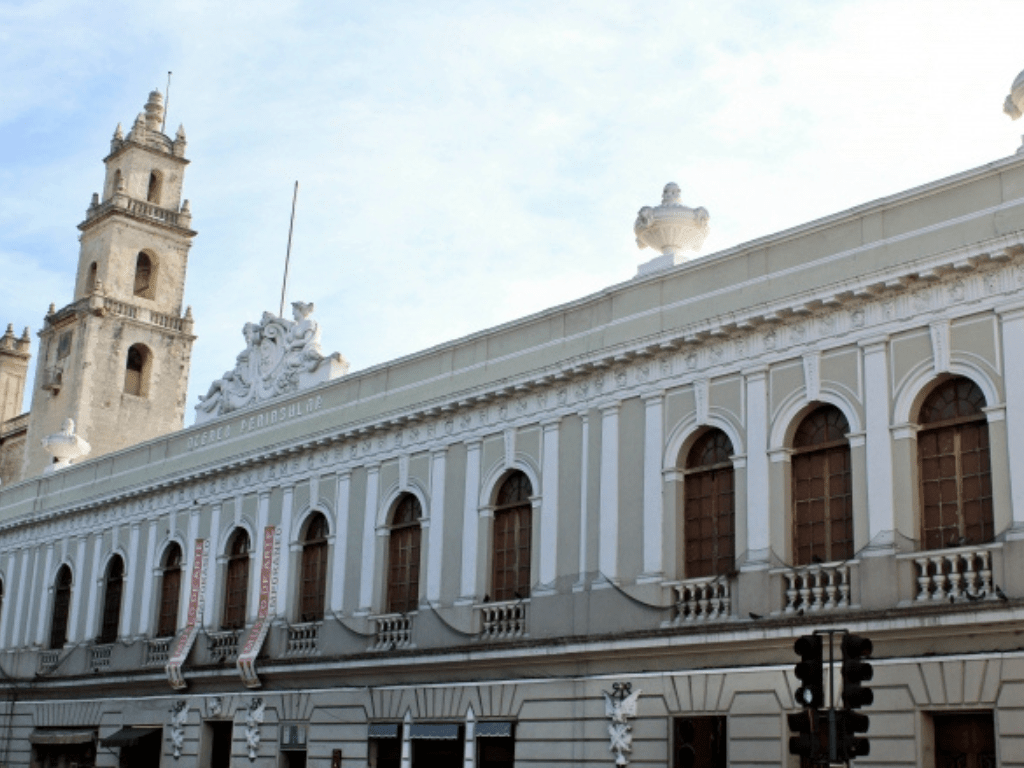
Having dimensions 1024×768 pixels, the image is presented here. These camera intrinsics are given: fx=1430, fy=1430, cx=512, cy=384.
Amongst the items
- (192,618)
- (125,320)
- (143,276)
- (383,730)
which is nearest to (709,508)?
(383,730)

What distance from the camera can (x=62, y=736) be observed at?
31781mm

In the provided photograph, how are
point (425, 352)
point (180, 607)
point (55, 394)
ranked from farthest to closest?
1. point (55, 394)
2. point (180, 607)
3. point (425, 352)

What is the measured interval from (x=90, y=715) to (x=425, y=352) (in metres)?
12.8

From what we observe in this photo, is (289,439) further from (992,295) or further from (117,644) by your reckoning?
(992,295)

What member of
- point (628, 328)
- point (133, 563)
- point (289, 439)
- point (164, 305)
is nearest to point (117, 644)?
point (133, 563)

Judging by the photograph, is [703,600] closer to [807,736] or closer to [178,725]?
[807,736]

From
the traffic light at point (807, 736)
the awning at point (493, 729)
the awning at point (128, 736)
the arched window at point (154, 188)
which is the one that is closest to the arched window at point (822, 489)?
the awning at point (493, 729)

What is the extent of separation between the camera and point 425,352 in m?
25.1

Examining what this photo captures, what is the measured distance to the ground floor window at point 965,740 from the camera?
626 inches

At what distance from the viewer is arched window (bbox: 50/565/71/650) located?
34.1 meters

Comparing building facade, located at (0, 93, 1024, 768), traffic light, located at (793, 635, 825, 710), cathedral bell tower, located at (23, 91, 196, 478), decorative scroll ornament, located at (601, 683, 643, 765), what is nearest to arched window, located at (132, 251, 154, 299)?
cathedral bell tower, located at (23, 91, 196, 478)

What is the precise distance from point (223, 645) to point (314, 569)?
9.05 ft

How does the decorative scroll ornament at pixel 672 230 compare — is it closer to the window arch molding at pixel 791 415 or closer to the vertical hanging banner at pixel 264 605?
the window arch molding at pixel 791 415

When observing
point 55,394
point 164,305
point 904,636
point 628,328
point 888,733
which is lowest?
point 888,733
